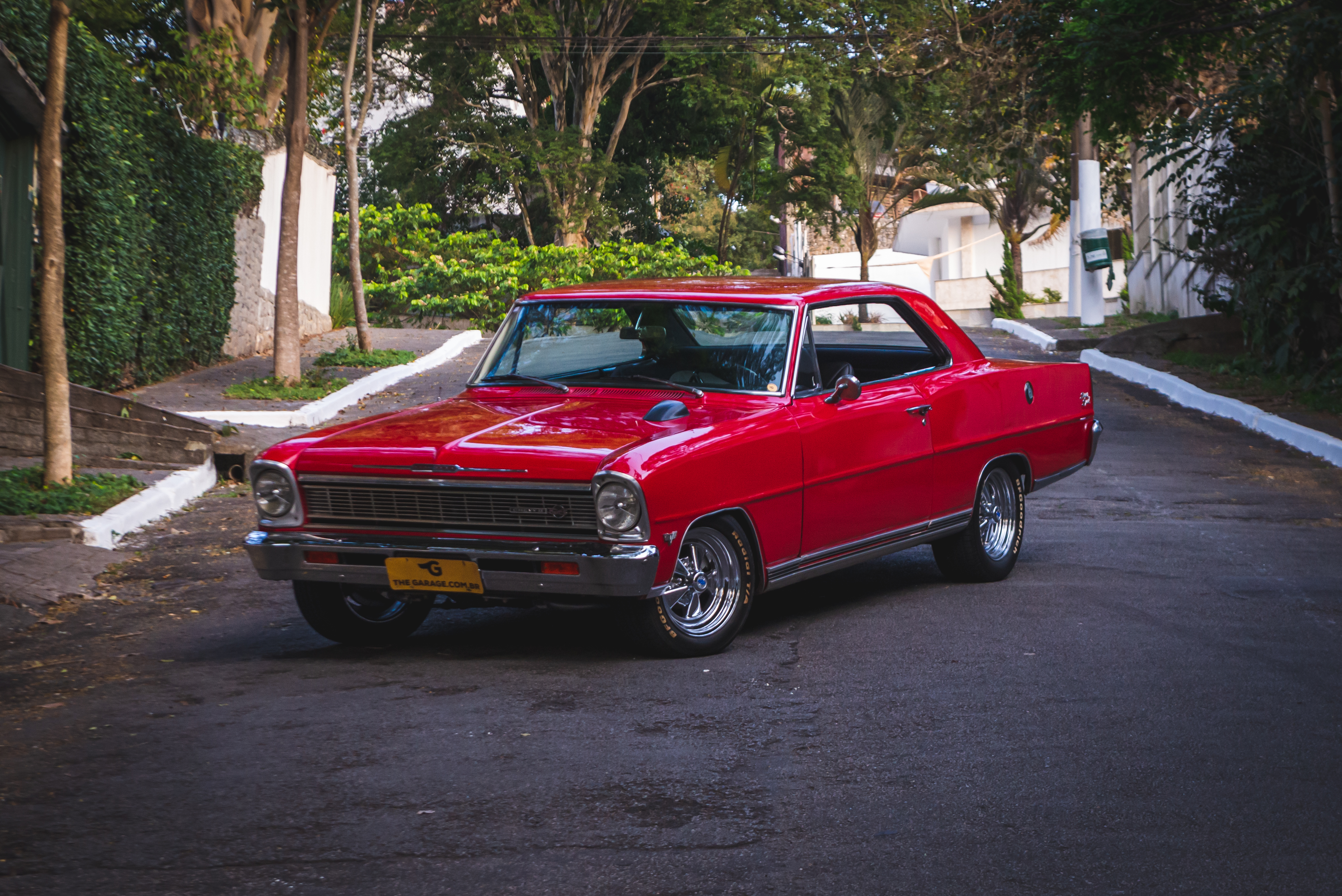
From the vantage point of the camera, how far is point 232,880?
12.0 feet

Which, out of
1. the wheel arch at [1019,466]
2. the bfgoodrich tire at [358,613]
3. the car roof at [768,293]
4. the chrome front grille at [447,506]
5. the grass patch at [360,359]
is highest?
the car roof at [768,293]

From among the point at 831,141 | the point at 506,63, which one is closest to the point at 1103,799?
the point at 506,63

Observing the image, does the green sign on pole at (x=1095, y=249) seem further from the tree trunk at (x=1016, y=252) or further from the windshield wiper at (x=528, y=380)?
the windshield wiper at (x=528, y=380)

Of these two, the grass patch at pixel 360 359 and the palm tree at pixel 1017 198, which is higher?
the palm tree at pixel 1017 198

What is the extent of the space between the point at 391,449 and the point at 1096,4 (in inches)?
514

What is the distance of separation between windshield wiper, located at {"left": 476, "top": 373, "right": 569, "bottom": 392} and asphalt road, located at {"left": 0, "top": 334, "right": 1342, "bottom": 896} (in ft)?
3.63

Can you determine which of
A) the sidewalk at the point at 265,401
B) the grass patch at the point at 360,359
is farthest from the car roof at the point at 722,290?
the grass patch at the point at 360,359

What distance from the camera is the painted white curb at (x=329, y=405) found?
46.6ft

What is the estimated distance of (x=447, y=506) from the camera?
18.8 feet

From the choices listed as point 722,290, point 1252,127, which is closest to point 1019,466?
A: point 722,290

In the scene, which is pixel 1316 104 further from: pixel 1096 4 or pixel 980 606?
pixel 980 606

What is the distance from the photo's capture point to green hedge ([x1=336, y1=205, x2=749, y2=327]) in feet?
99.0

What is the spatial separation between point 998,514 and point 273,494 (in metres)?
3.89

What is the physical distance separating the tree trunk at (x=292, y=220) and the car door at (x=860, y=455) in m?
10.4
